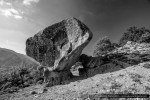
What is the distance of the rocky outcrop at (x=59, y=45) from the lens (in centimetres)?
1962

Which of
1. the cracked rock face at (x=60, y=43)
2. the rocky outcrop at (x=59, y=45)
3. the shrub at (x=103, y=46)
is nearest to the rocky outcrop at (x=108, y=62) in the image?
the cracked rock face at (x=60, y=43)

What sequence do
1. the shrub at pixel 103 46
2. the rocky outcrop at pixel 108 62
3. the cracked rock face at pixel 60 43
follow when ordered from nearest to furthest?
the cracked rock face at pixel 60 43, the rocky outcrop at pixel 108 62, the shrub at pixel 103 46

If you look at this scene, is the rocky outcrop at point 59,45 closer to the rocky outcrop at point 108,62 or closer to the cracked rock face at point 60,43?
the cracked rock face at point 60,43

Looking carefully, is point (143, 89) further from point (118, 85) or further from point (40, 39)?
point (40, 39)

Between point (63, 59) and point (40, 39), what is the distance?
19.5ft

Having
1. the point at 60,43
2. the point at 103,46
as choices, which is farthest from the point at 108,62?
the point at 103,46

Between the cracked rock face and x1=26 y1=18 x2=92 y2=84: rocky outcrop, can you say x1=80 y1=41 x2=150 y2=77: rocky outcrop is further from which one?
x1=26 y1=18 x2=92 y2=84: rocky outcrop

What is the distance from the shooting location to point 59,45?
2120cm

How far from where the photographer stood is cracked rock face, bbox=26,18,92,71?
19.6 m

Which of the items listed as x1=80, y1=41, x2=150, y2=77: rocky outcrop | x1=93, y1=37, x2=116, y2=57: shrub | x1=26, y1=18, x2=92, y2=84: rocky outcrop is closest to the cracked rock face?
x1=26, y1=18, x2=92, y2=84: rocky outcrop

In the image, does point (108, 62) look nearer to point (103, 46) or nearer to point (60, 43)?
point (60, 43)

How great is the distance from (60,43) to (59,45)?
15.4 inches

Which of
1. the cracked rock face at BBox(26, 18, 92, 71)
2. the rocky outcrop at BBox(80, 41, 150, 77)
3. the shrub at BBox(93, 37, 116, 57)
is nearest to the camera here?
the cracked rock face at BBox(26, 18, 92, 71)

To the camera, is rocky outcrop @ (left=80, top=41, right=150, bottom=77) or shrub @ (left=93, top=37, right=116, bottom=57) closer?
rocky outcrop @ (left=80, top=41, right=150, bottom=77)
